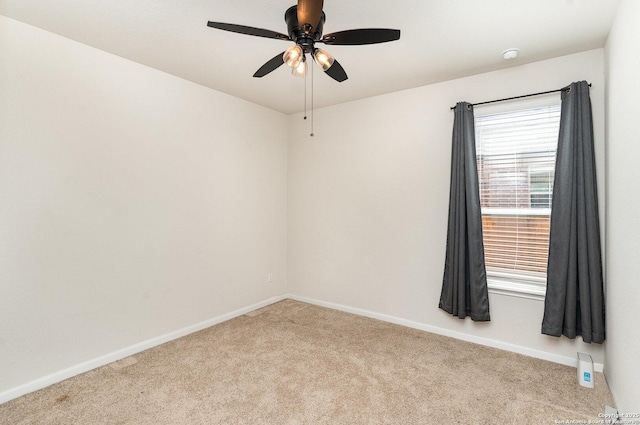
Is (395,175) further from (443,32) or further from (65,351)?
(65,351)

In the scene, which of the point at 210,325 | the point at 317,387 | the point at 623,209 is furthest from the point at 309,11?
the point at 210,325

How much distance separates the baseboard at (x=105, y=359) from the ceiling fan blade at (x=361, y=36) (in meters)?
2.98

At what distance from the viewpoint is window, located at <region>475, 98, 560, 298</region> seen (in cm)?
282

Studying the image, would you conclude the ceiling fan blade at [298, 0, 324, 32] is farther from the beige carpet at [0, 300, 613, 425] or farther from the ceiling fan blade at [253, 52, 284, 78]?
the beige carpet at [0, 300, 613, 425]

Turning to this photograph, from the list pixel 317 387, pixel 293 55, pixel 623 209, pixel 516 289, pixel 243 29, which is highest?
pixel 243 29

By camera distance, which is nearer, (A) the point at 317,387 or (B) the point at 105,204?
(A) the point at 317,387

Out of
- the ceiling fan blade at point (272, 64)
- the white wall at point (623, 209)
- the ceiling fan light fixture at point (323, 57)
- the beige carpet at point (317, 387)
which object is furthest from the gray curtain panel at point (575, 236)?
the ceiling fan blade at point (272, 64)

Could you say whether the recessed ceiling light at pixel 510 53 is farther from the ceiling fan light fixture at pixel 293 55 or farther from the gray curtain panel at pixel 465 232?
the ceiling fan light fixture at pixel 293 55

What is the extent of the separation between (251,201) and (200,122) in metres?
1.12

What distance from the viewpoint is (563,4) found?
2.01 meters

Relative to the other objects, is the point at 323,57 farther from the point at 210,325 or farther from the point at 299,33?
the point at 210,325

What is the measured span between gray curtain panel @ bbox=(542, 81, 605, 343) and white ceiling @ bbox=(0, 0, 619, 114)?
2.05ft

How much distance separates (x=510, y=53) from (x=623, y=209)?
1482 mm

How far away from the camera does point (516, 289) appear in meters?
2.93
